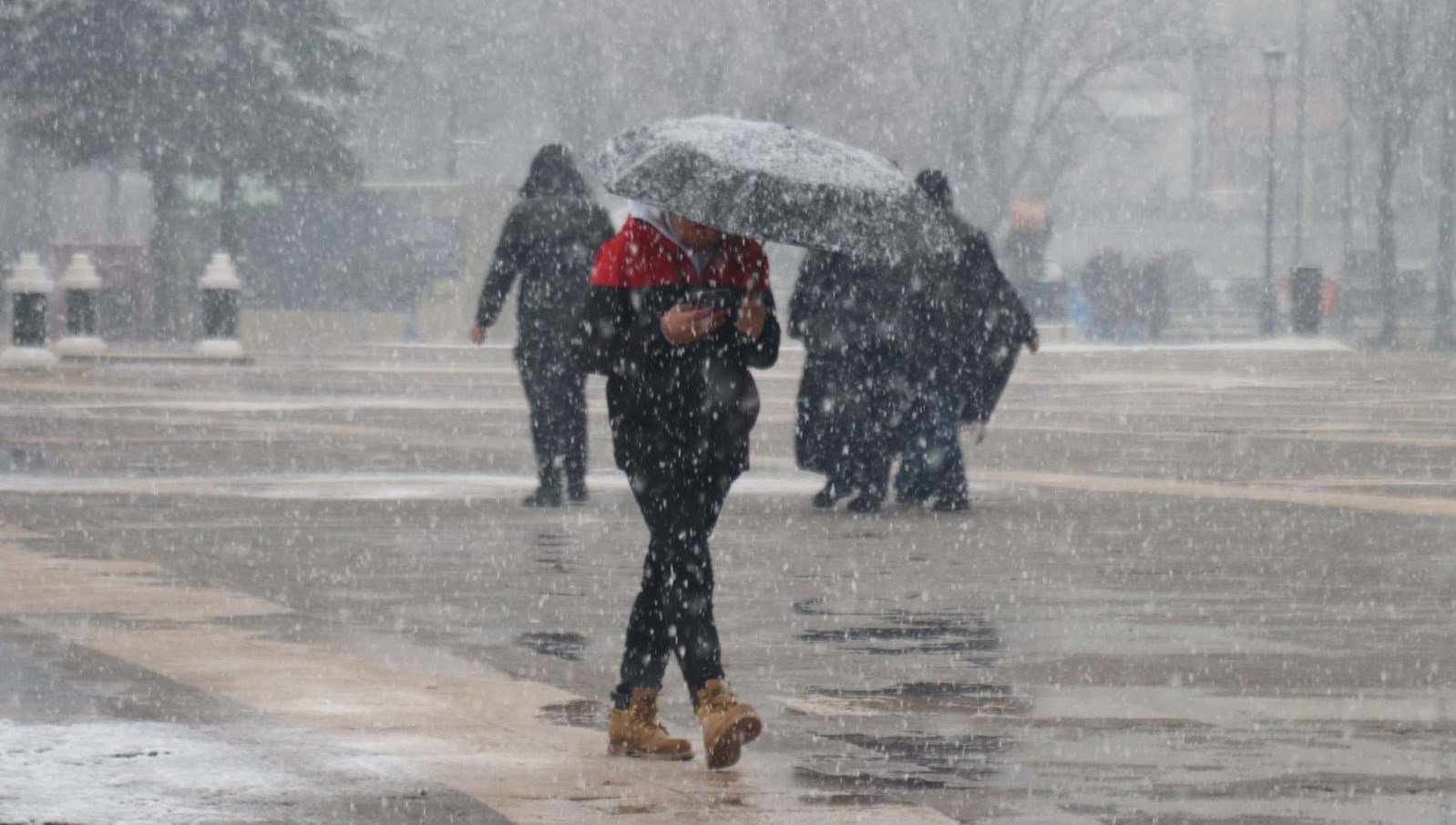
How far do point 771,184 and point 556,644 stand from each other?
9.30 ft

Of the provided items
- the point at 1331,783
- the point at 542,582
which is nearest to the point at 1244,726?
the point at 1331,783

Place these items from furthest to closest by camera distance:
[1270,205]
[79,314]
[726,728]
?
[1270,205]
[79,314]
[726,728]

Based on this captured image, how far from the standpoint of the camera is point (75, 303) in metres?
33.0

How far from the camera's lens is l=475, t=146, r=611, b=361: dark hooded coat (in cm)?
1391

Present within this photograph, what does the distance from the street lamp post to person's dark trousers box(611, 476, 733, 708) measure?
40.6m

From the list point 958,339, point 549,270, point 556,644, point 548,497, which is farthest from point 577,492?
point 556,644

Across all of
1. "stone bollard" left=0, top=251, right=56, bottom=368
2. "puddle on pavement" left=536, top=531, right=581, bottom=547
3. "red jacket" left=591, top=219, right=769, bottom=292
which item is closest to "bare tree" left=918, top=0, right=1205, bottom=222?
"stone bollard" left=0, top=251, right=56, bottom=368

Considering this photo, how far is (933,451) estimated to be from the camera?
14.3 m

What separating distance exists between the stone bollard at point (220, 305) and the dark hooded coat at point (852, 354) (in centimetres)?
2020

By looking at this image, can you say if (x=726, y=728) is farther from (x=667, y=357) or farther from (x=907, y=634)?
(x=907, y=634)

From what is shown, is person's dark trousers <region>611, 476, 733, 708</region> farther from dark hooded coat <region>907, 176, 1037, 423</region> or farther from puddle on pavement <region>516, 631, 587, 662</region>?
dark hooded coat <region>907, 176, 1037, 423</region>

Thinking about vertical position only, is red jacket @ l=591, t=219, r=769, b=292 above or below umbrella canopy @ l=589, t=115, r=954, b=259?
below

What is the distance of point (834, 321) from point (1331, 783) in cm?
749

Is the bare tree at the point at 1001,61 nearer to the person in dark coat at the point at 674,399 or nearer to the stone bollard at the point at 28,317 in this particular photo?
the stone bollard at the point at 28,317
